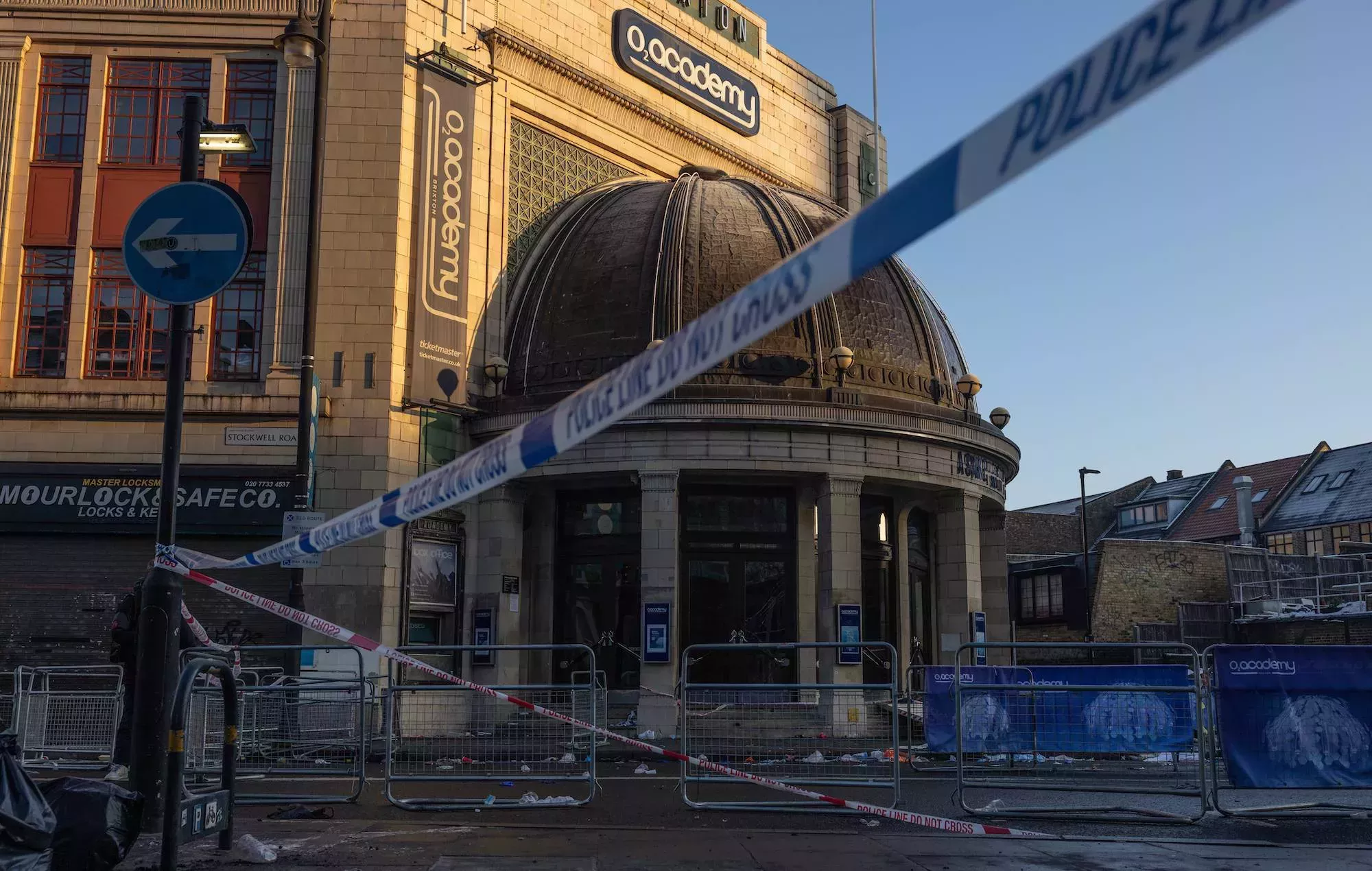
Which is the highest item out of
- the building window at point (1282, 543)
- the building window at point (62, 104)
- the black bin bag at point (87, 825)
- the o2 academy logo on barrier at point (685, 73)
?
the o2 academy logo on barrier at point (685, 73)

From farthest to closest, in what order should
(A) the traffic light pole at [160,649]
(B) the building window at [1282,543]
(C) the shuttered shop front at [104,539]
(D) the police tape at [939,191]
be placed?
(B) the building window at [1282,543], (C) the shuttered shop front at [104,539], (A) the traffic light pole at [160,649], (D) the police tape at [939,191]

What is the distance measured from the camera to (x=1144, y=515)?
64.1m

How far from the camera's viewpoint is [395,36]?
22.0 meters

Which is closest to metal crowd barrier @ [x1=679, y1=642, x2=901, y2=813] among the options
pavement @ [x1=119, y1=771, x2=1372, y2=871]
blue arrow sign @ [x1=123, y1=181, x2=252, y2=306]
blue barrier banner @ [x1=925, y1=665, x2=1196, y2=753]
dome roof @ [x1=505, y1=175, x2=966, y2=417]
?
pavement @ [x1=119, y1=771, x2=1372, y2=871]

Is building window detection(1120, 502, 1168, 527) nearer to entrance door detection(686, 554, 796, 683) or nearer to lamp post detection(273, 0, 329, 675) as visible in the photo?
entrance door detection(686, 554, 796, 683)

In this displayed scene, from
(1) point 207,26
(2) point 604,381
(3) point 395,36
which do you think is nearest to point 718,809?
(2) point 604,381

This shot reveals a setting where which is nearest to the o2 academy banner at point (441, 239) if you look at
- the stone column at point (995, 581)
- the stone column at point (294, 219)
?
the stone column at point (294, 219)

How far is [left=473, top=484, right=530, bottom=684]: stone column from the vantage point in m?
21.9

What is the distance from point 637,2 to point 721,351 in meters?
25.9

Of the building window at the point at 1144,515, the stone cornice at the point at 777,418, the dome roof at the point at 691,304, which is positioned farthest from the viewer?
the building window at the point at 1144,515

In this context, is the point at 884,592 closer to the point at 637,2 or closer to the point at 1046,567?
the point at 637,2

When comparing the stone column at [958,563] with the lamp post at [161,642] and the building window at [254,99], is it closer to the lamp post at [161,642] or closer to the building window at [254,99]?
the building window at [254,99]

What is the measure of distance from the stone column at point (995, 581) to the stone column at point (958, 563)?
1.34 meters

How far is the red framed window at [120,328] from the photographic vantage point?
21141 millimetres
